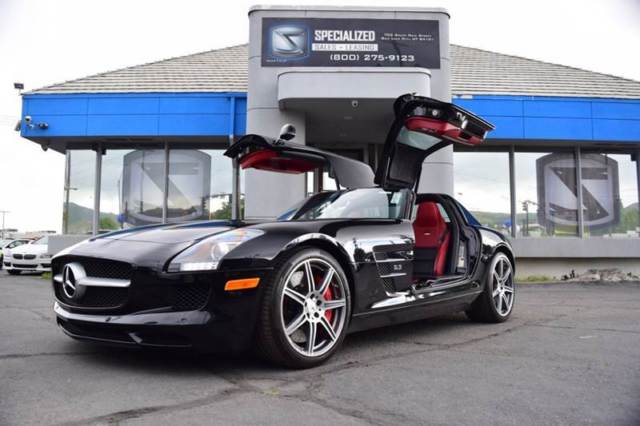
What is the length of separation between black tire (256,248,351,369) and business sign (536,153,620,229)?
11075 millimetres

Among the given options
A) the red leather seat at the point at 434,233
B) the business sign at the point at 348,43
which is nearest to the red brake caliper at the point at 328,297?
the red leather seat at the point at 434,233

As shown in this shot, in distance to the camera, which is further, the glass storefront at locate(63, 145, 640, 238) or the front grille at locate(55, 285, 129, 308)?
the glass storefront at locate(63, 145, 640, 238)

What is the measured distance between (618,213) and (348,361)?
12.3m

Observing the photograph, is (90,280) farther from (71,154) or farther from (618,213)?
(618,213)

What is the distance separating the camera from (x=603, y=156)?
525 inches

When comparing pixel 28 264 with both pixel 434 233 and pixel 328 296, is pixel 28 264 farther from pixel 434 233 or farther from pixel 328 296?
pixel 328 296

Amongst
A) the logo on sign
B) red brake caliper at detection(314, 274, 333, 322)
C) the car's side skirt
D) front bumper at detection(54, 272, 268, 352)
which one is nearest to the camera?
front bumper at detection(54, 272, 268, 352)

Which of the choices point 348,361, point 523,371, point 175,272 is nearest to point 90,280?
point 175,272

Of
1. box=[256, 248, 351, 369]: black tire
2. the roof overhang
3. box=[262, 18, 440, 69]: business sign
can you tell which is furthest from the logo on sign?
box=[256, 248, 351, 369]: black tire

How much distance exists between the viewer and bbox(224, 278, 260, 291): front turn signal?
2.90 m

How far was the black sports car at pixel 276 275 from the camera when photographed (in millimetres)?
2885

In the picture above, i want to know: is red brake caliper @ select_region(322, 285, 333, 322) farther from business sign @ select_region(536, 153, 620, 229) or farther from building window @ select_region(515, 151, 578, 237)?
business sign @ select_region(536, 153, 620, 229)

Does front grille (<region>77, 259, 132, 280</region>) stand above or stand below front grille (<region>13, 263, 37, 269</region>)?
above

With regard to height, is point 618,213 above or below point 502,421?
above
